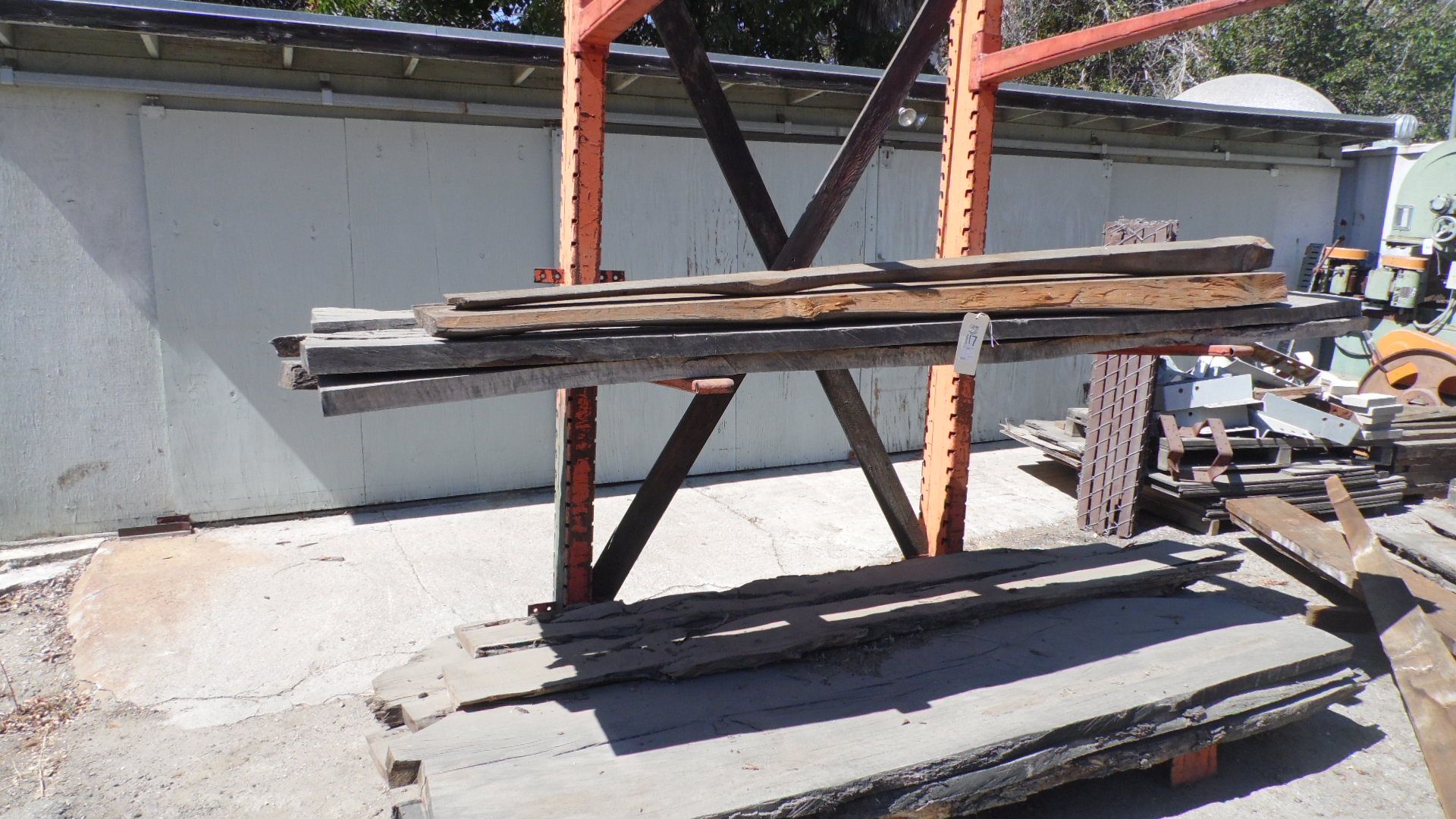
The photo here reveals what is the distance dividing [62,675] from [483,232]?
3.82 m

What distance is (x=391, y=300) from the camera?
21.5 ft

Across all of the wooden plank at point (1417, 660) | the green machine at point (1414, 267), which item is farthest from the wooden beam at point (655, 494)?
the green machine at point (1414, 267)

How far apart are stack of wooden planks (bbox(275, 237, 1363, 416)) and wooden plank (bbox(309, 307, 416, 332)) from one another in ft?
0.03

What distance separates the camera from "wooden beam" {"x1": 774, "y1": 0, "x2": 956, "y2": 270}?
12.3 feet

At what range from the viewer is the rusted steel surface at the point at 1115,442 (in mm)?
6359

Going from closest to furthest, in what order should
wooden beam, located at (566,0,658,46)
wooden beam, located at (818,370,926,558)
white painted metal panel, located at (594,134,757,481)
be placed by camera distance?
wooden beam, located at (566,0,658,46) → wooden beam, located at (818,370,926,558) → white painted metal panel, located at (594,134,757,481)

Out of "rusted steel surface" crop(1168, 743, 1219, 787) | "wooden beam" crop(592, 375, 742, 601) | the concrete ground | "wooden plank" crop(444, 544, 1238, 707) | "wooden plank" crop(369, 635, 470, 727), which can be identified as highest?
"wooden beam" crop(592, 375, 742, 601)

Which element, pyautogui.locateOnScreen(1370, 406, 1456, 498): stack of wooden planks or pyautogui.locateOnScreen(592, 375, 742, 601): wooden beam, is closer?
pyautogui.locateOnScreen(592, 375, 742, 601): wooden beam

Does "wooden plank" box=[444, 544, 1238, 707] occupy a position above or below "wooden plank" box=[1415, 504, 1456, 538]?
above

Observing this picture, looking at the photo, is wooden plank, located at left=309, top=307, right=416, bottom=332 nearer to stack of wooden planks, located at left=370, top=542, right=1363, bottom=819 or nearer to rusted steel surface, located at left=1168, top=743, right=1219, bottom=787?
stack of wooden planks, located at left=370, top=542, right=1363, bottom=819

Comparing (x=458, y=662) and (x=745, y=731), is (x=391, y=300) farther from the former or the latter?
(x=745, y=731)

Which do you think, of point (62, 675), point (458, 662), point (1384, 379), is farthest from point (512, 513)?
point (1384, 379)

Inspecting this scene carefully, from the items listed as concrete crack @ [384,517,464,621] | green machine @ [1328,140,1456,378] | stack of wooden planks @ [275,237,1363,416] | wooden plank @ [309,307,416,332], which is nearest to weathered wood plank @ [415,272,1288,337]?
stack of wooden planks @ [275,237,1363,416]

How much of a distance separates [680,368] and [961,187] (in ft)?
7.07
